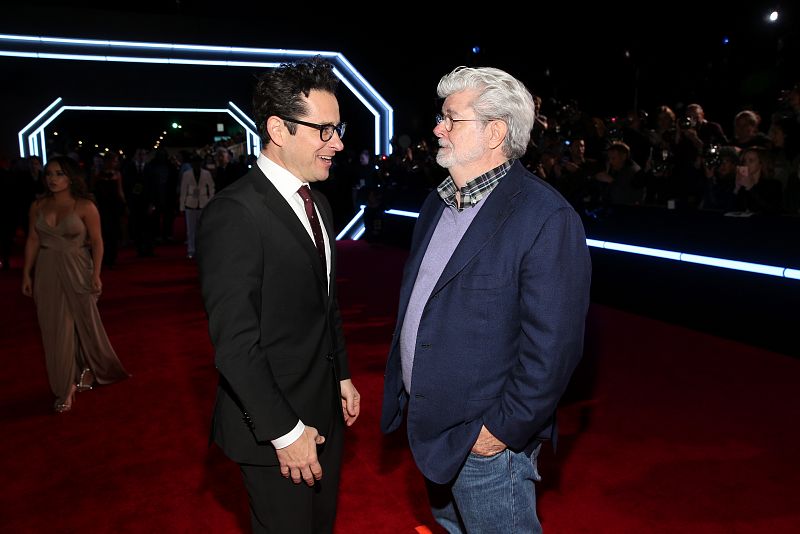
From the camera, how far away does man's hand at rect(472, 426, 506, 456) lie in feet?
5.57

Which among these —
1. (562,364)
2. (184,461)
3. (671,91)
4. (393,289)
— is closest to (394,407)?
(562,364)

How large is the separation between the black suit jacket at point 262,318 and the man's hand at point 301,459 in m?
0.07

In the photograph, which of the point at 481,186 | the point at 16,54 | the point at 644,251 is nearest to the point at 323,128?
the point at 481,186

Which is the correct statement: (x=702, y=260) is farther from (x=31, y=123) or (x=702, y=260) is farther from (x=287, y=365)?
(x=31, y=123)

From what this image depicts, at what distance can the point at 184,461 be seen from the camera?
3.51 m

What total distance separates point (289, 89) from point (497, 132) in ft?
2.00

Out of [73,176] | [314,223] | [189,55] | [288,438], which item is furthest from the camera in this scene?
[189,55]

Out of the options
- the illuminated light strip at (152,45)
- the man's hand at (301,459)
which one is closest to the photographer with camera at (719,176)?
the man's hand at (301,459)

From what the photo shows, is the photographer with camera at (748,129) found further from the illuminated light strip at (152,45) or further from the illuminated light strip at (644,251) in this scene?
the illuminated light strip at (152,45)

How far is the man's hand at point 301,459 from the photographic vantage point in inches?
65.9

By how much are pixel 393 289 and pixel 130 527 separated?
5.35 m

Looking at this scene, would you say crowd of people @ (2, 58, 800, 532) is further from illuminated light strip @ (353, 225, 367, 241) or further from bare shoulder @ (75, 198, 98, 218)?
illuminated light strip @ (353, 225, 367, 241)

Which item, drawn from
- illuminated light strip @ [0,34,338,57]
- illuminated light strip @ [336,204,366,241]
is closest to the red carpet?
illuminated light strip @ [0,34,338,57]

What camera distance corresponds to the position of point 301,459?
168 centimetres
